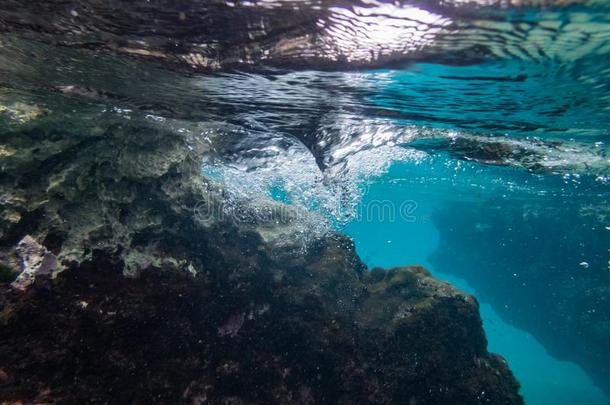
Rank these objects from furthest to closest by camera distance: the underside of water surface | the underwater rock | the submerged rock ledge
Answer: the underwater rock < the submerged rock ledge < the underside of water surface

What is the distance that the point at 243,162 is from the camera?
14.1m

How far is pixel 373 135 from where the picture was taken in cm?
1101

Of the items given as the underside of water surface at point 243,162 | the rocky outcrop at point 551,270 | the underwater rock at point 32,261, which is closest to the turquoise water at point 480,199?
the rocky outcrop at point 551,270

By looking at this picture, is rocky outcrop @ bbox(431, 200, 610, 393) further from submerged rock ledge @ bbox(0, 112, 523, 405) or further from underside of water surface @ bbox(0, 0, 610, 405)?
submerged rock ledge @ bbox(0, 112, 523, 405)

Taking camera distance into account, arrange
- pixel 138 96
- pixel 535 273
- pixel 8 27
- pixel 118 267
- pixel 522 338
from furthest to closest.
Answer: pixel 522 338, pixel 535 273, pixel 138 96, pixel 118 267, pixel 8 27

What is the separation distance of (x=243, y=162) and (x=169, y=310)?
8274 mm

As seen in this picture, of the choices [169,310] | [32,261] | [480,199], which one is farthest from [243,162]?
[480,199]

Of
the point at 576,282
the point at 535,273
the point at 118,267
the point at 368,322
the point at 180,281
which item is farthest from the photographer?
the point at 535,273

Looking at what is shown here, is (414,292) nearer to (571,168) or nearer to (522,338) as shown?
(571,168)

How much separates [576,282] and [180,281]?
96.8 ft

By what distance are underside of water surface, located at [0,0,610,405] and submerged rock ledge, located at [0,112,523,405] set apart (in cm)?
4

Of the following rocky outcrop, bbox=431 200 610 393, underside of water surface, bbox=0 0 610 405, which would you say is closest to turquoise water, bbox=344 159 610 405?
rocky outcrop, bbox=431 200 610 393

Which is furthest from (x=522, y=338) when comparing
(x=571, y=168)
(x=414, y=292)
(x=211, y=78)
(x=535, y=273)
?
(x=211, y=78)

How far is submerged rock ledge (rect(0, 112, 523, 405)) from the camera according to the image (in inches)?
221
